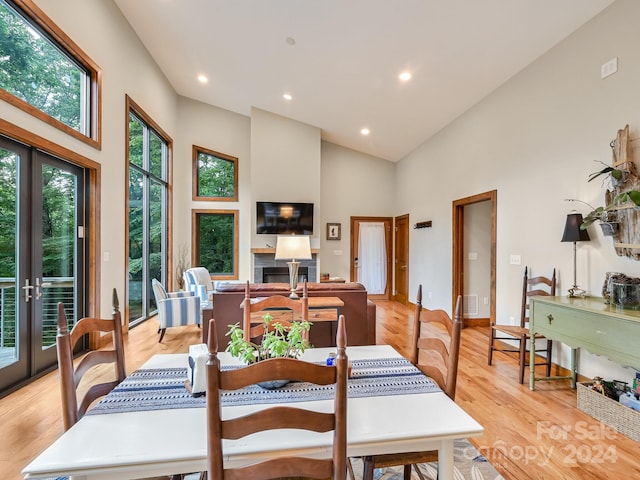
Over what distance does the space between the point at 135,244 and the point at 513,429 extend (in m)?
5.48

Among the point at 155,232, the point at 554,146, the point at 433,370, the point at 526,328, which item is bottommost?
the point at 526,328

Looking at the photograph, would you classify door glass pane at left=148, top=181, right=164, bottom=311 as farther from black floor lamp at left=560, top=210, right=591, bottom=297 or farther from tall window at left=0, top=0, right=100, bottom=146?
black floor lamp at left=560, top=210, right=591, bottom=297

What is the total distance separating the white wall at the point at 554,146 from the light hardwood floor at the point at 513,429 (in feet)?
2.11

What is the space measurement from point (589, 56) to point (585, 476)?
3366 millimetres

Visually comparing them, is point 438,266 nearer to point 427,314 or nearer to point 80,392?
point 427,314

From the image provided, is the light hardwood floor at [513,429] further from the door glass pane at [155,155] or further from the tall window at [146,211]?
the door glass pane at [155,155]

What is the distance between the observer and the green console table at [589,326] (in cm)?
214

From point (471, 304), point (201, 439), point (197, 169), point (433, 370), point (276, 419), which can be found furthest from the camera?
point (197, 169)

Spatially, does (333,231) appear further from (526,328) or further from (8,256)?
(8,256)

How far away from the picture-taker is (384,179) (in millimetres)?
7773

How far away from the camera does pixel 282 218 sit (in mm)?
6570

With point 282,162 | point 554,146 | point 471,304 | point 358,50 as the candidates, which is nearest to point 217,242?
point 282,162

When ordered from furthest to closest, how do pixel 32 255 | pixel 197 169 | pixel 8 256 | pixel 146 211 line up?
1. pixel 197 169
2. pixel 146 211
3. pixel 32 255
4. pixel 8 256

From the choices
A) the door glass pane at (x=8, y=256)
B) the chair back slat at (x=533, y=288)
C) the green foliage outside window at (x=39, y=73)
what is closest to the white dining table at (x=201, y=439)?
the door glass pane at (x=8, y=256)
